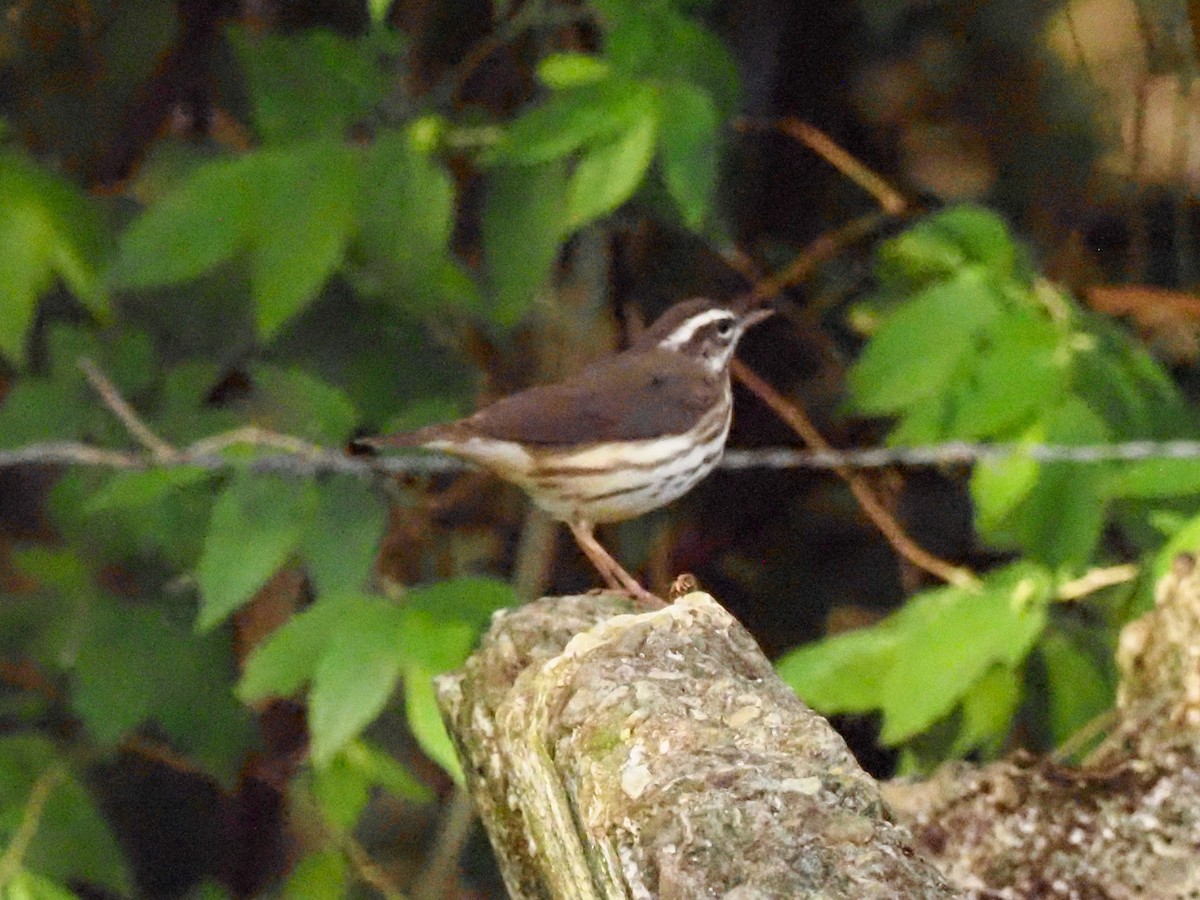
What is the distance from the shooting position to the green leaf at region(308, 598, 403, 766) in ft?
7.24

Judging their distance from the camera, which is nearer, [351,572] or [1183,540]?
[1183,540]

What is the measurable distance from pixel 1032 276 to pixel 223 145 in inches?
57.8

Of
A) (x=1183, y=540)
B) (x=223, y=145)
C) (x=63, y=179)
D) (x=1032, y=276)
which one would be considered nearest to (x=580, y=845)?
(x=1183, y=540)

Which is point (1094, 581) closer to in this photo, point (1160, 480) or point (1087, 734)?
point (1160, 480)

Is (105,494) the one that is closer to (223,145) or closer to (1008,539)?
(223,145)

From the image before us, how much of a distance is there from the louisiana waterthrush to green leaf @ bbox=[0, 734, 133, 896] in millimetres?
899

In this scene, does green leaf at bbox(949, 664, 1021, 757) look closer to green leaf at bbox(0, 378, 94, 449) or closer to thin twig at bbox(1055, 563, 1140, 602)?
thin twig at bbox(1055, 563, 1140, 602)

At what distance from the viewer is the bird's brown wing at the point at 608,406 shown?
7.40 ft

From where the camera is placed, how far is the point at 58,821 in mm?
2740

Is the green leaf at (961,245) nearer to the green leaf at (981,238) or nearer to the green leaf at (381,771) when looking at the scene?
the green leaf at (981,238)

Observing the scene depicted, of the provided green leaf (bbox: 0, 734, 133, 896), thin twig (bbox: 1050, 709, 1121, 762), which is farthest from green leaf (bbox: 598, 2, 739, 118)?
green leaf (bbox: 0, 734, 133, 896)

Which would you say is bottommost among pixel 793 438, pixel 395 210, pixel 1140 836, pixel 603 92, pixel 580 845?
pixel 793 438

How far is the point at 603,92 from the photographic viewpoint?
2396mm

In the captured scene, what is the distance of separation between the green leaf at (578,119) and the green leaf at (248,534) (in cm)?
56
